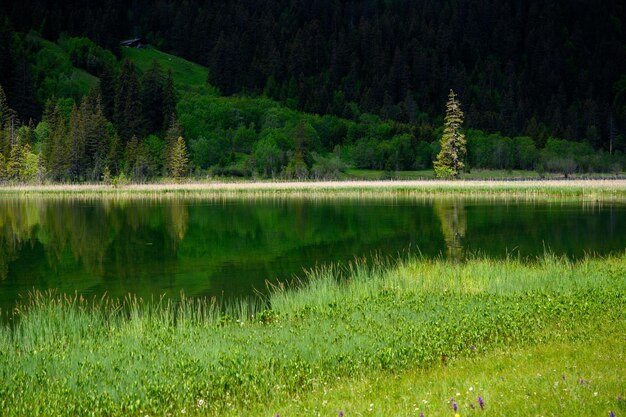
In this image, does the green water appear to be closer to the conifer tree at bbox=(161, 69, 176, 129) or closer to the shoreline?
the shoreline

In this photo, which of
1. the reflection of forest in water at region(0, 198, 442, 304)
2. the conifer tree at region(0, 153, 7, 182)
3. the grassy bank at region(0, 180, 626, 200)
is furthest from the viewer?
the conifer tree at region(0, 153, 7, 182)

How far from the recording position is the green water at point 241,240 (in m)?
25.3

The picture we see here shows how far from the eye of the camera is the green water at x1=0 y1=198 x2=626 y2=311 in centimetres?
2527

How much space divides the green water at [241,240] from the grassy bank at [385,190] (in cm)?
1226

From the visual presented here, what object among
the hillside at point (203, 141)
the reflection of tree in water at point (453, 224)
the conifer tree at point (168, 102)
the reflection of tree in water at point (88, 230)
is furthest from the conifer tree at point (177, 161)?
the reflection of tree in water at point (453, 224)

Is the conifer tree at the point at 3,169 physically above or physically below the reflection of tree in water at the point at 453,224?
above

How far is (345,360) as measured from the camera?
1099 cm

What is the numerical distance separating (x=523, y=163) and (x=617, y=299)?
15712 cm

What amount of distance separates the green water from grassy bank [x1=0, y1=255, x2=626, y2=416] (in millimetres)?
7816

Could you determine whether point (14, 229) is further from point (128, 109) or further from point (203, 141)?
point (128, 109)

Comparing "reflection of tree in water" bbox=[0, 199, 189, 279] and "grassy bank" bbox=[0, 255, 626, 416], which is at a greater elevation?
"grassy bank" bbox=[0, 255, 626, 416]

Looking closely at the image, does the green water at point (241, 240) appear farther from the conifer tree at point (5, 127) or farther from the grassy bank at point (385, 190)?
the conifer tree at point (5, 127)

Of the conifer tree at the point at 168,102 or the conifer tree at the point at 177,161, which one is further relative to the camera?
the conifer tree at the point at 168,102

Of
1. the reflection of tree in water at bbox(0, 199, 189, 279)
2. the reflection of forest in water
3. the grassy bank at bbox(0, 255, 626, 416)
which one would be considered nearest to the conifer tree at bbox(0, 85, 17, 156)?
the reflection of tree in water at bbox(0, 199, 189, 279)
